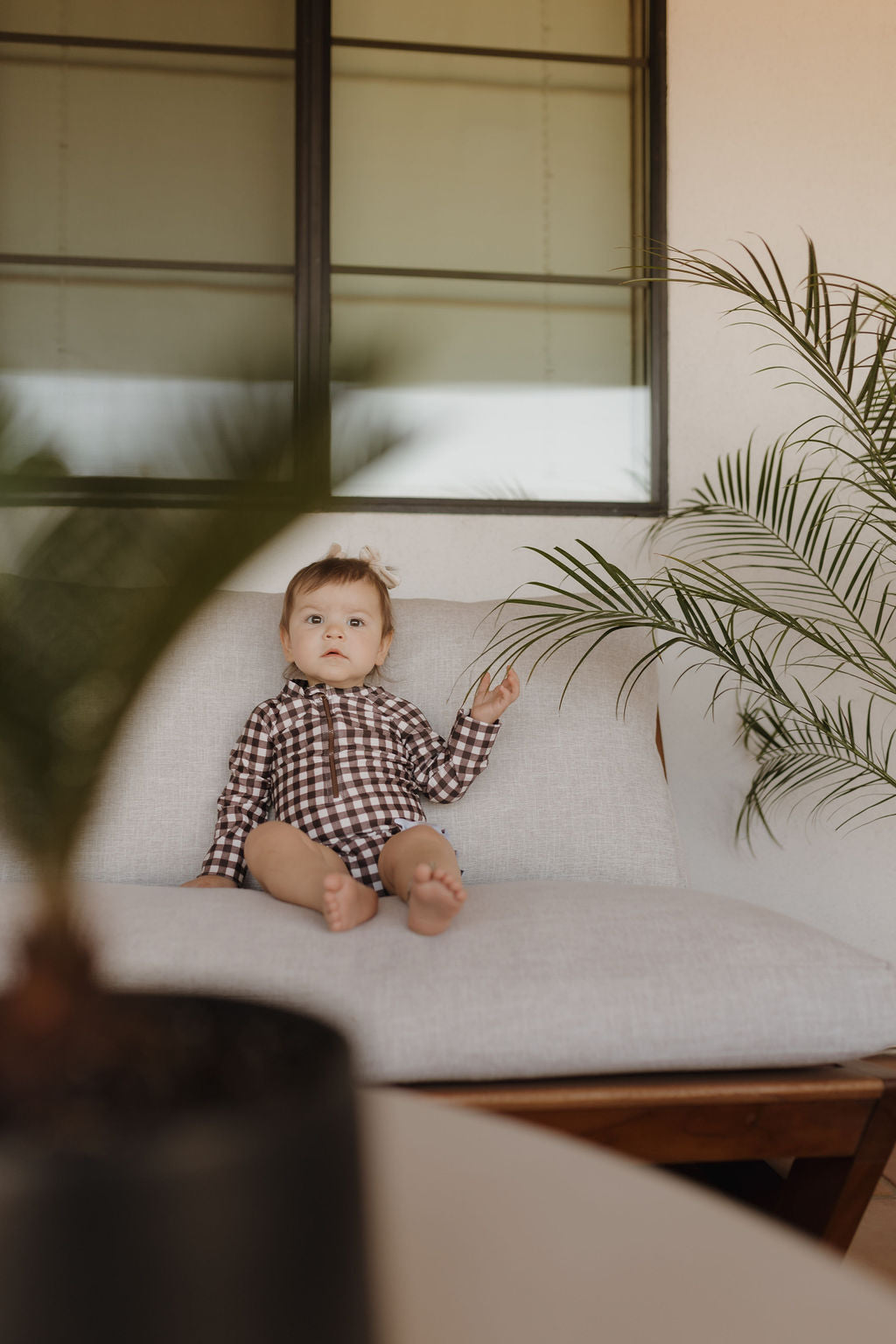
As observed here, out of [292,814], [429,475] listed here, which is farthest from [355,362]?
[429,475]

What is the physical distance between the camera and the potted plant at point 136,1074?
27 cm

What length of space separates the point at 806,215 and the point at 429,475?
1211 mm

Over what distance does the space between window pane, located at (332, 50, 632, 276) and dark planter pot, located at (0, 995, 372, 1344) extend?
8.35 ft

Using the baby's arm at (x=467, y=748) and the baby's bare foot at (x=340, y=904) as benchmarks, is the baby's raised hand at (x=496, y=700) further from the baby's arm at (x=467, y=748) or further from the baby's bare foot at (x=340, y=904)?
the baby's bare foot at (x=340, y=904)

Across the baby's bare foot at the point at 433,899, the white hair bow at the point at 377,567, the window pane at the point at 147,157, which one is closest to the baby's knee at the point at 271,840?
the baby's bare foot at the point at 433,899

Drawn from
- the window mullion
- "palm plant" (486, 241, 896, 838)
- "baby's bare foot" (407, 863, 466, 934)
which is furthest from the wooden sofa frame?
the window mullion

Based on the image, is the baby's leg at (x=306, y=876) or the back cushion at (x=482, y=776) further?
the back cushion at (x=482, y=776)

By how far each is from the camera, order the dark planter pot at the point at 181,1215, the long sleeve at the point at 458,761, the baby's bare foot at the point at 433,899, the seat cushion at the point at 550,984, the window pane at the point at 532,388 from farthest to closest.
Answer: the window pane at the point at 532,388 < the long sleeve at the point at 458,761 < the baby's bare foot at the point at 433,899 < the seat cushion at the point at 550,984 < the dark planter pot at the point at 181,1215

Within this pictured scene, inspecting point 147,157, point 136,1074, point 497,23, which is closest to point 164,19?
point 147,157

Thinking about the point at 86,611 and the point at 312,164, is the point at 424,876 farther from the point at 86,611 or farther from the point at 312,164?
the point at 312,164

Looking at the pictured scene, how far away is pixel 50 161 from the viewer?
2.46 metres

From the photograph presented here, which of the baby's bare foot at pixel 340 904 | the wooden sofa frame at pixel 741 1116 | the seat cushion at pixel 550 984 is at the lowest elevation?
the wooden sofa frame at pixel 741 1116

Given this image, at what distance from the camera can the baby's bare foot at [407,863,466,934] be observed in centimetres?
118

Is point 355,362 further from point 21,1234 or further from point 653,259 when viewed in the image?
point 653,259
